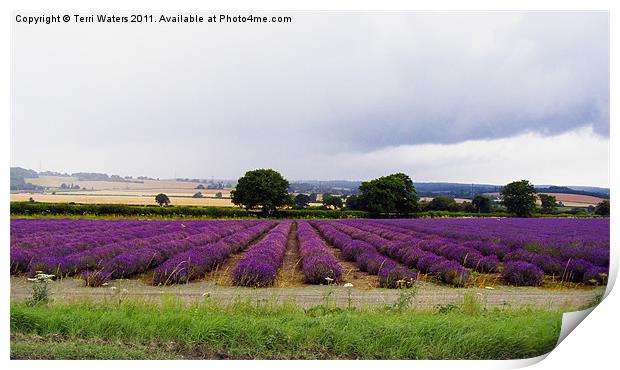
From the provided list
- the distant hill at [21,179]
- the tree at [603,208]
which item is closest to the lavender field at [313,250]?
the tree at [603,208]

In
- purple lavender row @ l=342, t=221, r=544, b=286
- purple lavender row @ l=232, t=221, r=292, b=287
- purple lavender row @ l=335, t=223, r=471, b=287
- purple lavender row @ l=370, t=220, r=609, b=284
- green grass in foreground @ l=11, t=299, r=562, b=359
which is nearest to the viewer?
green grass in foreground @ l=11, t=299, r=562, b=359

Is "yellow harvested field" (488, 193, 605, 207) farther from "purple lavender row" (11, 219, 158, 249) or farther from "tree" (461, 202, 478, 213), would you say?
"purple lavender row" (11, 219, 158, 249)

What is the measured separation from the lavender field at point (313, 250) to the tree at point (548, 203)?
0.20 metres

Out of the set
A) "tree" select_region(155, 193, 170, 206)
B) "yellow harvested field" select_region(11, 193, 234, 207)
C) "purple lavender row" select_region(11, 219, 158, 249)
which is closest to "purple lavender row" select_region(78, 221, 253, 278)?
"purple lavender row" select_region(11, 219, 158, 249)

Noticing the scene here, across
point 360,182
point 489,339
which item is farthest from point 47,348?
point 489,339

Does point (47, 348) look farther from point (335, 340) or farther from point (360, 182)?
point (360, 182)

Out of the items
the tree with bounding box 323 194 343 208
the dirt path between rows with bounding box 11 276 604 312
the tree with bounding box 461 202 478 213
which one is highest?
the tree with bounding box 323 194 343 208

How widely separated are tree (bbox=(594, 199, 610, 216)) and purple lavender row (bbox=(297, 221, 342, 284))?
14.0 ft

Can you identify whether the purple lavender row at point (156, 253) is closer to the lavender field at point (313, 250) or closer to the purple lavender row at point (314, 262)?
the lavender field at point (313, 250)

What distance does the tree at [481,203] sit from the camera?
24.7ft

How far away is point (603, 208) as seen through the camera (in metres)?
7.26

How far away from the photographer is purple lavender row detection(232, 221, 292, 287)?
7668 mm

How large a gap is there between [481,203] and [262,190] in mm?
3541

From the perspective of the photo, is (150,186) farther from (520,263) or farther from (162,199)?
(520,263)
